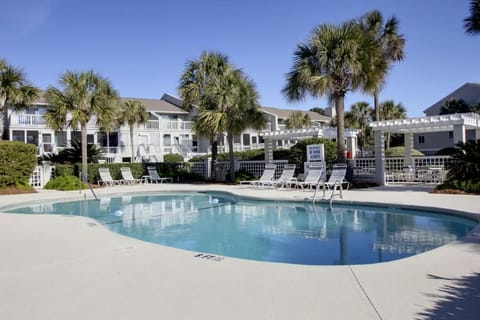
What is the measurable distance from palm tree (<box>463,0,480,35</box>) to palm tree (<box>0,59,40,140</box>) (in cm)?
2125

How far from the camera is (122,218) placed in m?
11.7

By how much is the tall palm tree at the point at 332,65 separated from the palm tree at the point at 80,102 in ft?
36.2

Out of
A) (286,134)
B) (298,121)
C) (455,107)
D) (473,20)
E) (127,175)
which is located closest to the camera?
(473,20)

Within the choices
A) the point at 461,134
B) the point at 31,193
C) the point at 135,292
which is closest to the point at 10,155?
the point at 31,193

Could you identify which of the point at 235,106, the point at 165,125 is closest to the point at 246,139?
the point at 165,125

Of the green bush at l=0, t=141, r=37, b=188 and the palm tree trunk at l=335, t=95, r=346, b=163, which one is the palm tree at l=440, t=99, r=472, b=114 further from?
the green bush at l=0, t=141, r=37, b=188

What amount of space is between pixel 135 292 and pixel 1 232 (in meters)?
5.70

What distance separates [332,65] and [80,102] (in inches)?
538

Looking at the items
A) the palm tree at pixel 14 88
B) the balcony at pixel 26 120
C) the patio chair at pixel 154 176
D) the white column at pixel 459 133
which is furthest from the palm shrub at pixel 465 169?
the balcony at pixel 26 120

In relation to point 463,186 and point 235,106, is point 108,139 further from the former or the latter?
point 463,186

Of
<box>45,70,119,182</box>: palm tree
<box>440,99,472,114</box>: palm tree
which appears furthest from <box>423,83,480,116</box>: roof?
<box>45,70,119,182</box>: palm tree

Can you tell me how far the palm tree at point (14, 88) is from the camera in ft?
66.1

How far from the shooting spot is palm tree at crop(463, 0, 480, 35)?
1433 centimetres

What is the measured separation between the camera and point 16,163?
18953mm
